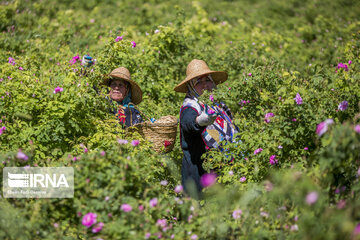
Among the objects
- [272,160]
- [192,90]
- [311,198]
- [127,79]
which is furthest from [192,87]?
[311,198]

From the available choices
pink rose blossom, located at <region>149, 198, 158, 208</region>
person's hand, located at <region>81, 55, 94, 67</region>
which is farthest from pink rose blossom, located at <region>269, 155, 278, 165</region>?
person's hand, located at <region>81, 55, 94, 67</region>

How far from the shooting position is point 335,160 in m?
2.03

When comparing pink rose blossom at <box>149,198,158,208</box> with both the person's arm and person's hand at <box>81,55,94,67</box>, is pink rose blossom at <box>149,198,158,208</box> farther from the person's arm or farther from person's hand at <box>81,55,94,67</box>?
person's hand at <box>81,55,94,67</box>

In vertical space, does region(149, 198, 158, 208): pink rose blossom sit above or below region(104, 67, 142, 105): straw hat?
above

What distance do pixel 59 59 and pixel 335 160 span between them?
442 centimetres

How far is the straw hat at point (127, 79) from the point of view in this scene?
150 inches

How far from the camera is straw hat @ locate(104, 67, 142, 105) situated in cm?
382

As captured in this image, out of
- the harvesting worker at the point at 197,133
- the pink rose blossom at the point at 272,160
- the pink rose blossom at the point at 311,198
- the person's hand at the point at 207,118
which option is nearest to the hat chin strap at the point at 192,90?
the harvesting worker at the point at 197,133

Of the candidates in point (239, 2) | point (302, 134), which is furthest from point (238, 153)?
point (239, 2)

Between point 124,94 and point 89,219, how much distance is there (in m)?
2.04

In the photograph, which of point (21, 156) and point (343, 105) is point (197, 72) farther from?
point (21, 156)

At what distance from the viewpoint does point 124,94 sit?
3.95 meters

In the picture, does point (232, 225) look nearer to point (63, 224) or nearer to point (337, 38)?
point (63, 224)

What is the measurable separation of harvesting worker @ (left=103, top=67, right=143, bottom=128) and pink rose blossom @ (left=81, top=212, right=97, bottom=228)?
1.58 metres
